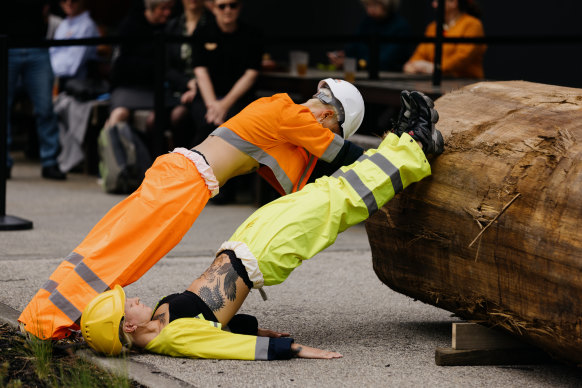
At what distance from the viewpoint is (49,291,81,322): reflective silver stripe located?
13.4ft

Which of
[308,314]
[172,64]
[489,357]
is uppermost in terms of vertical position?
[172,64]

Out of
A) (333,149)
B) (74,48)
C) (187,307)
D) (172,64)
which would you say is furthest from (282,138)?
(74,48)

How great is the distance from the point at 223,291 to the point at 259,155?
806 mm

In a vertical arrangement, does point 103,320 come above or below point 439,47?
below

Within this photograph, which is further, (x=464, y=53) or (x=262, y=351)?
(x=464, y=53)

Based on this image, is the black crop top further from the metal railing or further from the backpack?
the backpack

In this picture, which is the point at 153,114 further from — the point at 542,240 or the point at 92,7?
the point at 92,7

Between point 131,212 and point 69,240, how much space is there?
238 centimetres

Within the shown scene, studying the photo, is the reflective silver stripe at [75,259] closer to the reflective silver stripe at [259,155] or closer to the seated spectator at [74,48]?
the reflective silver stripe at [259,155]

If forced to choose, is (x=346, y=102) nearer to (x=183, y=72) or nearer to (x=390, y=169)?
(x=390, y=169)

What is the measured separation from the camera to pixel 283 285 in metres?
5.57

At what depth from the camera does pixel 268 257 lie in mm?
4004

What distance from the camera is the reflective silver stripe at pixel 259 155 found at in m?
4.59

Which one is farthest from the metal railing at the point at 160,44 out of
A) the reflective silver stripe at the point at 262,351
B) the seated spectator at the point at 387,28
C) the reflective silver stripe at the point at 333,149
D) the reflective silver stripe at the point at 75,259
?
the reflective silver stripe at the point at 262,351
